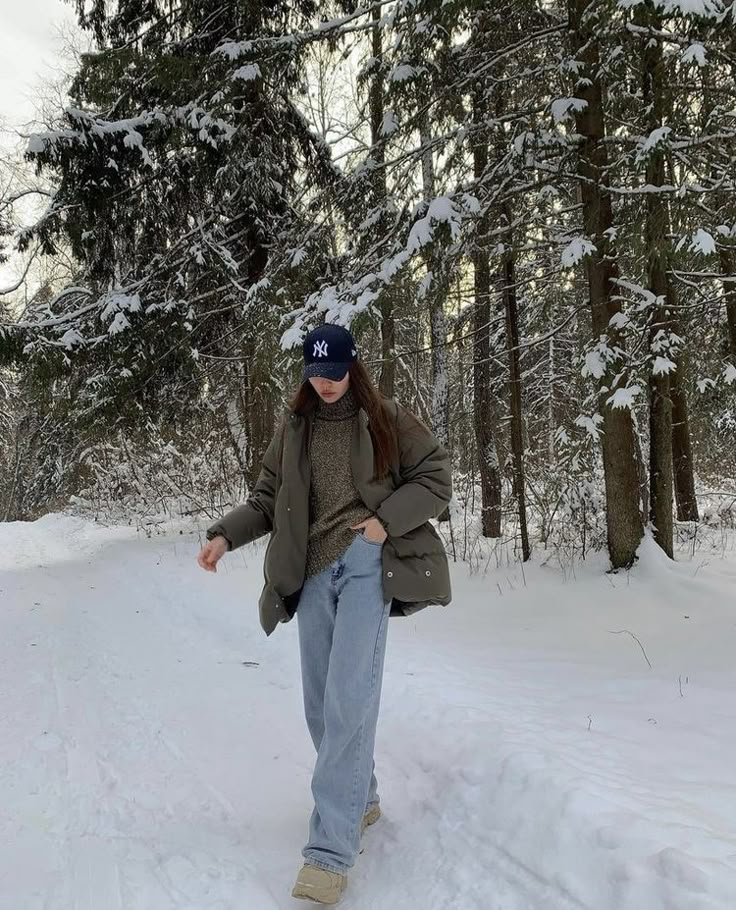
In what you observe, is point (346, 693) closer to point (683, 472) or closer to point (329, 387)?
point (329, 387)

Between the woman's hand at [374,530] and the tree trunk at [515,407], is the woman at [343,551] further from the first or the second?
the tree trunk at [515,407]

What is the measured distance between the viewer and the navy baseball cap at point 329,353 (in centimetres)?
246

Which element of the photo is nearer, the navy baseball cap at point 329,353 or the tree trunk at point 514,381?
the navy baseball cap at point 329,353

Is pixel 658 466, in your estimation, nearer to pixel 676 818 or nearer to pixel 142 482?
pixel 676 818

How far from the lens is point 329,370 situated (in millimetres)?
2467

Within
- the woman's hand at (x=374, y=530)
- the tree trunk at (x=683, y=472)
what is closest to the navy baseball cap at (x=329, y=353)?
the woman's hand at (x=374, y=530)

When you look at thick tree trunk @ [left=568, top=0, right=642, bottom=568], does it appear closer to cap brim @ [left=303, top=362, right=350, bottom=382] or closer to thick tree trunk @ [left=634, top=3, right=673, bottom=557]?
thick tree trunk @ [left=634, top=3, right=673, bottom=557]

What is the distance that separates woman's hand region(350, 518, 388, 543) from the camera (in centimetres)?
240

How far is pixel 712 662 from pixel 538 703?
1504mm

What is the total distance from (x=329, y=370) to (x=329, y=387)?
0.07 meters

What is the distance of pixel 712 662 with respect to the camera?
4.46 meters

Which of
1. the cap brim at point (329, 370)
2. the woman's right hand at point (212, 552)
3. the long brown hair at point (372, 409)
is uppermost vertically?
the cap brim at point (329, 370)

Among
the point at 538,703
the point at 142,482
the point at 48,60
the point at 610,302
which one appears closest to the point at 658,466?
the point at 610,302

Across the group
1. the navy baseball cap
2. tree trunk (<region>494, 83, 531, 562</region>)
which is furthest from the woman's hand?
tree trunk (<region>494, 83, 531, 562</region>)
